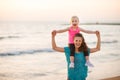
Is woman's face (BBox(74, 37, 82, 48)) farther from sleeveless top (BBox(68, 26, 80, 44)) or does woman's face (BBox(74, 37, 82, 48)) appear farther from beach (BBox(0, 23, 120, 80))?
beach (BBox(0, 23, 120, 80))

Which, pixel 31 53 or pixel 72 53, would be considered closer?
pixel 72 53

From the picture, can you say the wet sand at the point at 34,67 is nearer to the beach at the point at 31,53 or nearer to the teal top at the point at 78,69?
the beach at the point at 31,53

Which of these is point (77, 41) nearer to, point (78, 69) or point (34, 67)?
point (78, 69)

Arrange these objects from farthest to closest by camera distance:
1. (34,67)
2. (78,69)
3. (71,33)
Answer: (34,67), (71,33), (78,69)

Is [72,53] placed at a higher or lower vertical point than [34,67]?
higher

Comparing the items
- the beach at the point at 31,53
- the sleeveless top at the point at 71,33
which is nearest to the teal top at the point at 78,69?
the sleeveless top at the point at 71,33

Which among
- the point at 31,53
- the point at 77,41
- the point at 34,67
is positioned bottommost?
the point at 34,67

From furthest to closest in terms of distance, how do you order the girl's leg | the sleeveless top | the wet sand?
the wet sand, the sleeveless top, the girl's leg

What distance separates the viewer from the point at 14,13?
302 centimetres

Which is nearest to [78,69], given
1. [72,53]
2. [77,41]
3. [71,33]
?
[72,53]

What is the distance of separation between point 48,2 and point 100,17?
856mm

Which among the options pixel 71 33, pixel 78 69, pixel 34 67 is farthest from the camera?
pixel 34 67

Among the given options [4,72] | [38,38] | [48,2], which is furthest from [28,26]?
[4,72]

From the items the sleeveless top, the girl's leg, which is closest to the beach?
the sleeveless top
